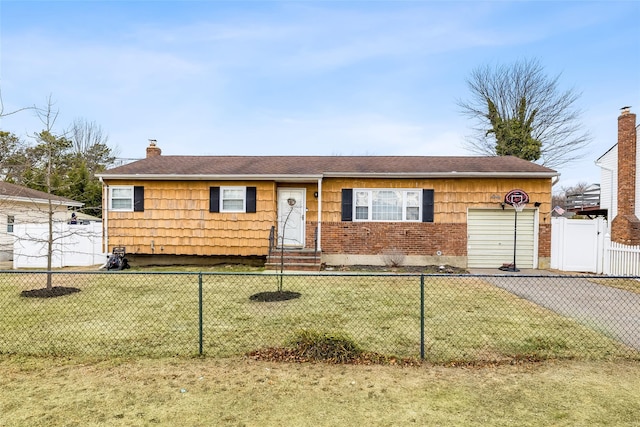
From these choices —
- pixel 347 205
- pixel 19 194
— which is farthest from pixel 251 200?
pixel 19 194

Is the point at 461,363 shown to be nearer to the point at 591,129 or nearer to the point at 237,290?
the point at 237,290

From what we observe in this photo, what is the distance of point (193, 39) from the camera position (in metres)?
15.1

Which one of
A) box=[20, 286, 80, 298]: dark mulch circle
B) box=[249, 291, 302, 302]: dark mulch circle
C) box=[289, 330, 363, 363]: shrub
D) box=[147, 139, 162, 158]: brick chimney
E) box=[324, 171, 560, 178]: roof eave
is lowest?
box=[20, 286, 80, 298]: dark mulch circle

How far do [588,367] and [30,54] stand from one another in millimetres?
18916

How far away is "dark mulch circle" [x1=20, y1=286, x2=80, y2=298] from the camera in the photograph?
7543 millimetres

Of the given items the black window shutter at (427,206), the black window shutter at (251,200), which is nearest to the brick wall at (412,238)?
the black window shutter at (427,206)

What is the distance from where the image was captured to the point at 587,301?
24.7 ft

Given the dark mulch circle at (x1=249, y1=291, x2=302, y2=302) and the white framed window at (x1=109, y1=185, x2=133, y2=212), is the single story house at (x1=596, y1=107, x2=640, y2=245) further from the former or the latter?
the white framed window at (x1=109, y1=185, x2=133, y2=212)

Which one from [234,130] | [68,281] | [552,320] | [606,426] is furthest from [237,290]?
[234,130]

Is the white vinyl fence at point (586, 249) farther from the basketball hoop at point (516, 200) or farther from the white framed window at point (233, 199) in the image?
the white framed window at point (233, 199)

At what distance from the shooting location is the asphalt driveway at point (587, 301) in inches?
218

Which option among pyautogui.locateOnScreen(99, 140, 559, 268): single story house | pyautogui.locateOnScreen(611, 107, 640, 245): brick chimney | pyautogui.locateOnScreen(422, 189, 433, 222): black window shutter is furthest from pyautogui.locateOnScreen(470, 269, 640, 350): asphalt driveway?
pyautogui.locateOnScreen(611, 107, 640, 245): brick chimney

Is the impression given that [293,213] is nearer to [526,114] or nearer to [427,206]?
[427,206]

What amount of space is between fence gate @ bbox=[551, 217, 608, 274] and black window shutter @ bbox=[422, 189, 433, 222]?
408cm
